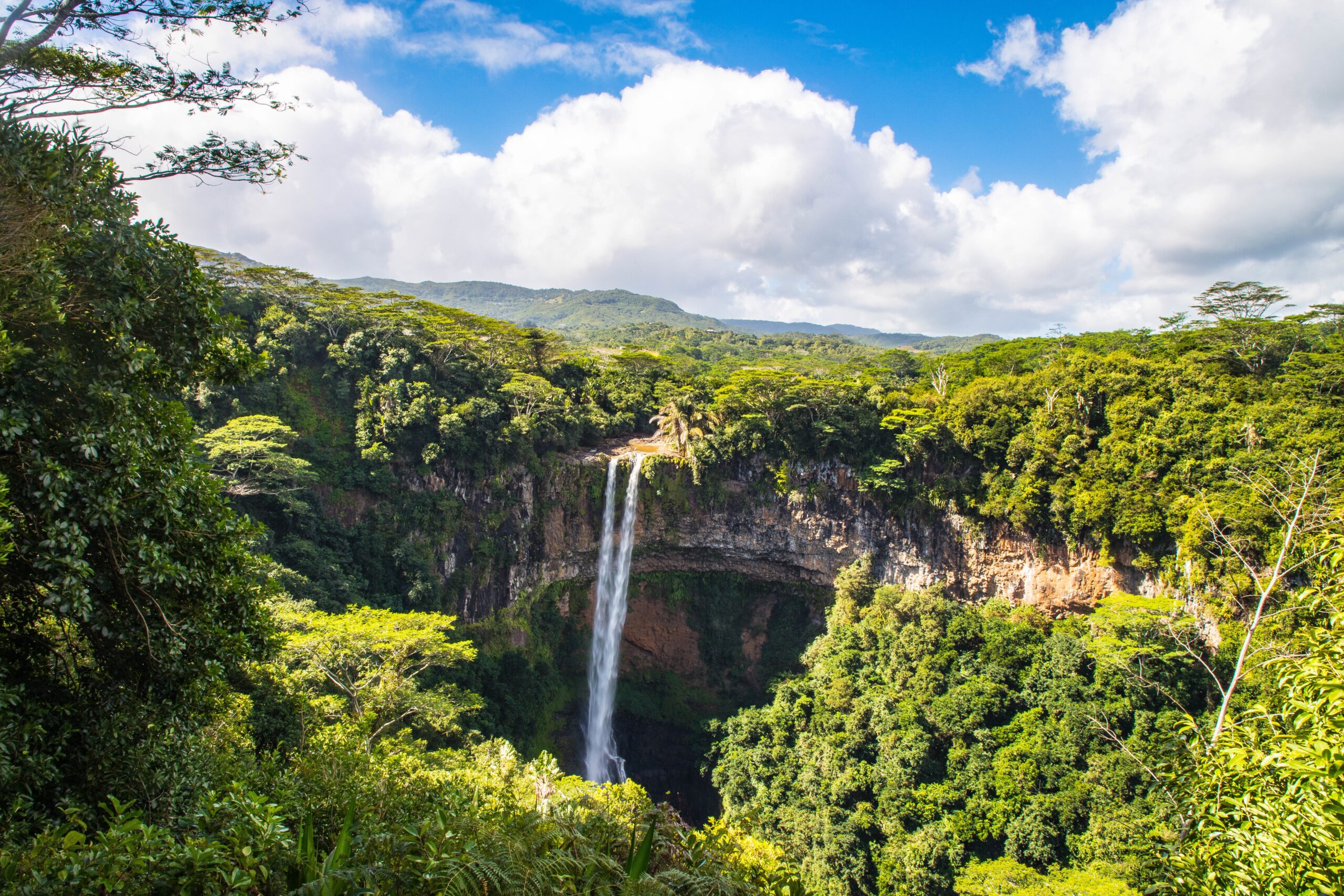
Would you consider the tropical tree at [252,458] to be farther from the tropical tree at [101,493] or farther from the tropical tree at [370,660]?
the tropical tree at [101,493]

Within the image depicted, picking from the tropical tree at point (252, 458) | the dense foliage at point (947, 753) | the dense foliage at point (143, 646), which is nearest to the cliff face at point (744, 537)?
the dense foliage at point (947, 753)

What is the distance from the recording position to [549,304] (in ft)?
408

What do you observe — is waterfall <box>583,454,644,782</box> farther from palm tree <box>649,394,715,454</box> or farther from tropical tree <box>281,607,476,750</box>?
tropical tree <box>281,607,476,750</box>

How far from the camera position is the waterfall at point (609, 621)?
81.3ft

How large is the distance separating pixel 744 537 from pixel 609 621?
6.40m

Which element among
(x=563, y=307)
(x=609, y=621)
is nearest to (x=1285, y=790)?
(x=609, y=621)

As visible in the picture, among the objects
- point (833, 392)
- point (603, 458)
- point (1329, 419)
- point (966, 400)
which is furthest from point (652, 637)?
point (1329, 419)

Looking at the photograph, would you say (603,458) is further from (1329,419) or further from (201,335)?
(1329,419)

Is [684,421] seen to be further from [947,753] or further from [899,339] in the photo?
[899,339]

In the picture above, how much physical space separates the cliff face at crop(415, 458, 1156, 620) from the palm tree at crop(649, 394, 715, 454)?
1147 mm

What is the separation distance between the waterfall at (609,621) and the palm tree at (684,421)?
1.80 m

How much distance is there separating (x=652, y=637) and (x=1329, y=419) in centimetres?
2243

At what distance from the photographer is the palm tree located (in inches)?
989

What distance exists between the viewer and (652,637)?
27578 mm
